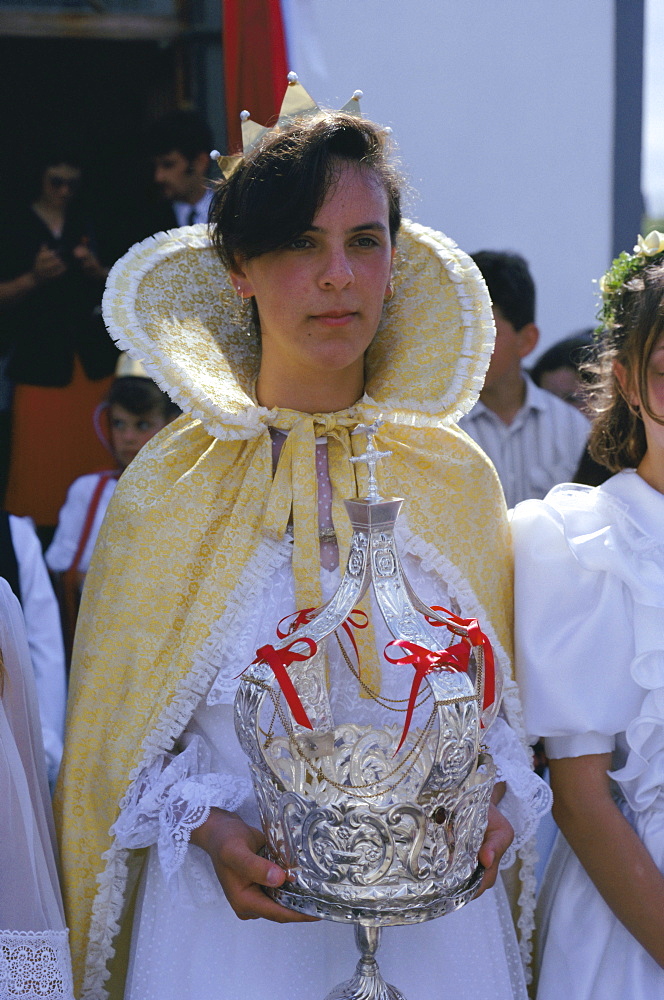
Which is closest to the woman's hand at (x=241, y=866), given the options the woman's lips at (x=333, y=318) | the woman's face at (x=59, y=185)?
the woman's lips at (x=333, y=318)

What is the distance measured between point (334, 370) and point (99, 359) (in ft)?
9.46

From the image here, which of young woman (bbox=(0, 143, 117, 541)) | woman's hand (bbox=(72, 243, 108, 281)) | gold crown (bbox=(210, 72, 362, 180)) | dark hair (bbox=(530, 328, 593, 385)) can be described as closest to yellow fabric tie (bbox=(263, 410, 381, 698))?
gold crown (bbox=(210, 72, 362, 180))

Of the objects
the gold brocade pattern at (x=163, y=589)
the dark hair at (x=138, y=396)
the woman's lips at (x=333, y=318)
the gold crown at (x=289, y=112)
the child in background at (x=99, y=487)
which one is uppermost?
the gold crown at (x=289, y=112)

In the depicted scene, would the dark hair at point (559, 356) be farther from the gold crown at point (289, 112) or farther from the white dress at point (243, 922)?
the white dress at point (243, 922)

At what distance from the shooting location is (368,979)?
1.53 m

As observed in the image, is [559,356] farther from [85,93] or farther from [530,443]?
[85,93]

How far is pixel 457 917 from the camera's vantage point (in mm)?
1800

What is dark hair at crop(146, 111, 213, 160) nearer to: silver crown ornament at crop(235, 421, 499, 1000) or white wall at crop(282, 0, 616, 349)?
white wall at crop(282, 0, 616, 349)

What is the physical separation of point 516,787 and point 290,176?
104cm

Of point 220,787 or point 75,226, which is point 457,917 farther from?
point 75,226

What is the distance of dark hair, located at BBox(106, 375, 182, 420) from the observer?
145 inches

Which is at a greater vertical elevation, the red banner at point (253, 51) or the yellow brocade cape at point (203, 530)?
the red banner at point (253, 51)

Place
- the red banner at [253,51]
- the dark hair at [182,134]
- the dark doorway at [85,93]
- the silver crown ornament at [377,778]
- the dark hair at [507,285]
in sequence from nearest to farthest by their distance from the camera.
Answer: the silver crown ornament at [377,778], the red banner at [253,51], the dark hair at [507,285], the dark hair at [182,134], the dark doorway at [85,93]

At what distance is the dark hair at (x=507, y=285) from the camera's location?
141 inches
